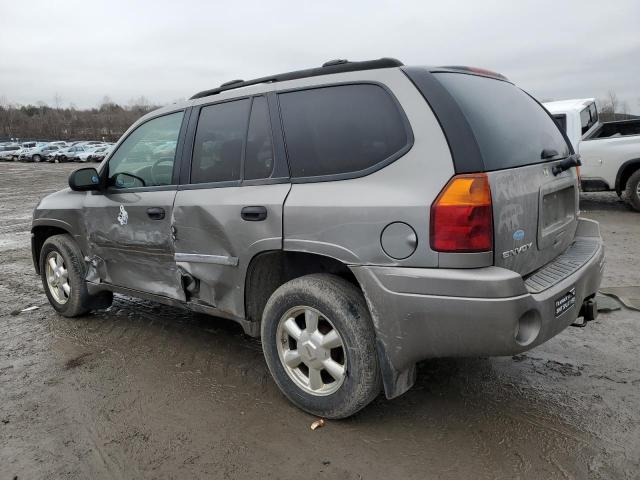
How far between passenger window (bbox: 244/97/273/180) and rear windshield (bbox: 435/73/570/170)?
40.8 inches

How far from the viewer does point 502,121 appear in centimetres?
276

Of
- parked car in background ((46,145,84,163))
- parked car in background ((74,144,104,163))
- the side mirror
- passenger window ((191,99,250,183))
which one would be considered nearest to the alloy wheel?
passenger window ((191,99,250,183))

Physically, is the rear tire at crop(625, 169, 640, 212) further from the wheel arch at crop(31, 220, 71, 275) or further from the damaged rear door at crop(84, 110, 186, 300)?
the wheel arch at crop(31, 220, 71, 275)

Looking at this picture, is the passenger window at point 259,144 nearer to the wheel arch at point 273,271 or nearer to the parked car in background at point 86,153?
the wheel arch at point 273,271

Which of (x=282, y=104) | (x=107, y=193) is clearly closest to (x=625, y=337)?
(x=282, y=104)

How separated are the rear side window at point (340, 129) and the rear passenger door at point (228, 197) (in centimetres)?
12

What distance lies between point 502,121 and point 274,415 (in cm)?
206

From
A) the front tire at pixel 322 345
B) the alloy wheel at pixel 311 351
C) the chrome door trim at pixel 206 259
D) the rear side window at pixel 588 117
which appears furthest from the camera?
the rear side window at pixel 588 117

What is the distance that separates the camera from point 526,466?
8.03ft

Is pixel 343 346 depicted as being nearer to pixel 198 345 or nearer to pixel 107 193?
pixel 198 345

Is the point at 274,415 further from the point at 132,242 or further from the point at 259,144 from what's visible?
the point at 132,242

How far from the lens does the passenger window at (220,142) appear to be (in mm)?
3246

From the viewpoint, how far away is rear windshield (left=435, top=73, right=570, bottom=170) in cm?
254

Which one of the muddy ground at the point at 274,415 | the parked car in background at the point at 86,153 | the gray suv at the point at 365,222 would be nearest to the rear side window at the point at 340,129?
the gray suv at the point at 365,222
